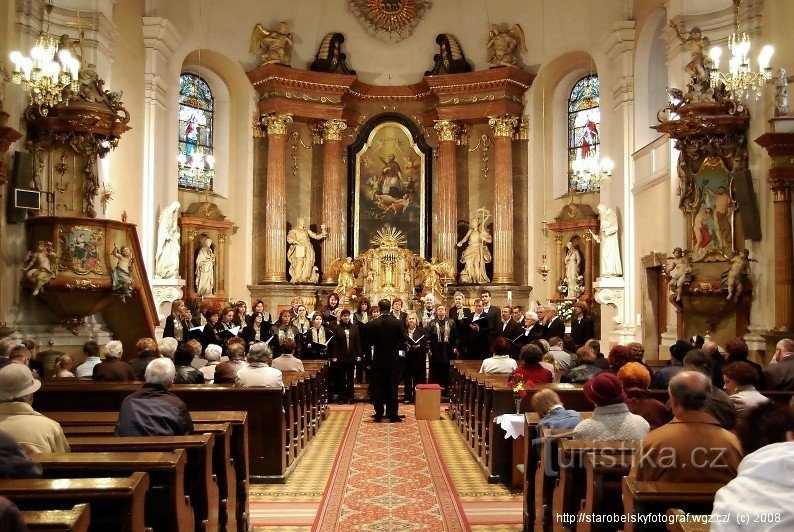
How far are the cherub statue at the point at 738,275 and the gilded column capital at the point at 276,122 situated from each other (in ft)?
37.5

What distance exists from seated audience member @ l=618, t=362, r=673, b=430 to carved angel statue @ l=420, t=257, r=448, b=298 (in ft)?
43.9

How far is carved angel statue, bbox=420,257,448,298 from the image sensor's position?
19.2 m

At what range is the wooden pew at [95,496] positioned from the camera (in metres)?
3.36

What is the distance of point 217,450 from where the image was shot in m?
5.39

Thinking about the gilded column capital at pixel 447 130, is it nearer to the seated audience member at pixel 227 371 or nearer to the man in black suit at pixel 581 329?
the man in black suit at pixel 581 329

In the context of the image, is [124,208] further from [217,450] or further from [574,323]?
[217,450]

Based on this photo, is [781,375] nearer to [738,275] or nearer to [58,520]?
[738,275]

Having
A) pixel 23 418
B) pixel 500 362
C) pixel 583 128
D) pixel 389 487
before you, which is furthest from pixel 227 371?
pixel 583 128

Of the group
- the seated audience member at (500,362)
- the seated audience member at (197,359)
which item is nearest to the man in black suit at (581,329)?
the seated audience member at (500,362)

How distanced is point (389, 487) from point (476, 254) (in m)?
12.9

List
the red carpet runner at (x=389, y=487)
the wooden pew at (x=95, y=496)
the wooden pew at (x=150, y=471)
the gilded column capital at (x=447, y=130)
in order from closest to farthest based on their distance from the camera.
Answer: the wooden pew at (x=95, y=496), the wooden pew at (x=150, y=471), the red carpet runner at (x=389, y=487), the gilded column capital at (x=447, y=130)

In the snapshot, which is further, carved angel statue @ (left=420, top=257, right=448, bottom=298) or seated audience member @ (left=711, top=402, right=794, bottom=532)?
carved angel statue @ (left=420, top=257, right=448, bottom=298)

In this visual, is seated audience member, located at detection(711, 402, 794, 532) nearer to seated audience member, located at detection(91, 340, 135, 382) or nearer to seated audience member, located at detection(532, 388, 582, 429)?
seated audience member, located at detection(532, 388, 582, 429)

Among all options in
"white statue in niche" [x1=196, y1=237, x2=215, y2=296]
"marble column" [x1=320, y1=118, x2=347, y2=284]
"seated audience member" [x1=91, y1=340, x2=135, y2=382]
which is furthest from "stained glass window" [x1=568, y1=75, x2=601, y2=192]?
"seated audience member" [x1=91, y1=340, x2=135, y2=382]
